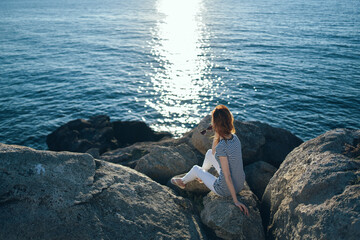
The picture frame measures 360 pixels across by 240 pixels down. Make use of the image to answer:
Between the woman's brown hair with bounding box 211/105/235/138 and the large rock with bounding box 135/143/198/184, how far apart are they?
3.30 metres

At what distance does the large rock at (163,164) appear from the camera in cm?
986

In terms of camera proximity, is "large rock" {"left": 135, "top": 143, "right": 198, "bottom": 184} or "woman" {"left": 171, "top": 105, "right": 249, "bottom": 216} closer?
"woman" {"left": 171, "top": 105, "right": 249, "bottom": 216}

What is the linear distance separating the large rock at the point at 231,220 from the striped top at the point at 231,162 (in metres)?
0.33

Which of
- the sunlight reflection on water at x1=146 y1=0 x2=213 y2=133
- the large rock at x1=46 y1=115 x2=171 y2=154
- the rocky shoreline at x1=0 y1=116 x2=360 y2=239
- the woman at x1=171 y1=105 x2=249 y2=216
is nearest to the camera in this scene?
the rocky shoreline at x1=0 y1=116 x2=360 y2=239

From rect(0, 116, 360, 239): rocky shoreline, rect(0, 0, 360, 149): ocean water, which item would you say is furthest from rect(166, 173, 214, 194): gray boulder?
rect(0, 0, 360, 149): ocean water

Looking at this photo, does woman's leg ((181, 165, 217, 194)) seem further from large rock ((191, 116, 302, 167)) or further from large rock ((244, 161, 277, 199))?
large rock ((191, 116, 302, 167))

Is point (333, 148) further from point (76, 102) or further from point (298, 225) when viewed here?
point (76, 102)

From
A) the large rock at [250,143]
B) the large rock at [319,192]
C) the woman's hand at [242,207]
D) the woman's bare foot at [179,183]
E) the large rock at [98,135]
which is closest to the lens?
the large rock at [319,192]

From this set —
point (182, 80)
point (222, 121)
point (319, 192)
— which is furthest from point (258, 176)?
point (182, 80)

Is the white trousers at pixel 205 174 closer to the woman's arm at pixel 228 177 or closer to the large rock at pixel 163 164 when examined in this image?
the woman's arm at pixel 228 177

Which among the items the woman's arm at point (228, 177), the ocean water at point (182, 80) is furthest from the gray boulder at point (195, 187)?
the ocean water at point (182, 80)

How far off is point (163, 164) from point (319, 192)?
16.9 ft

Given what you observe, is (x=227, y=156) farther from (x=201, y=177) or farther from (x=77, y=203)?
(x=77, y=203)

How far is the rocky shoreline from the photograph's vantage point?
5.77m
